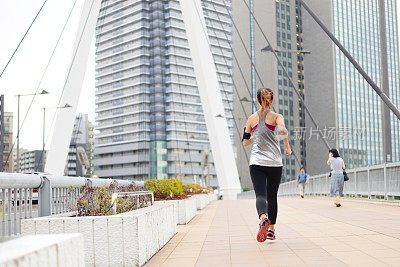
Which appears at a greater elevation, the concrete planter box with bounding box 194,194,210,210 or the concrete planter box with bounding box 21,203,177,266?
the concrete planter box with bounding box 21,203,177,266

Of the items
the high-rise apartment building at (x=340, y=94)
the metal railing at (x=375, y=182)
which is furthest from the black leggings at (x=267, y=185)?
the high-rise apartment building at (x=340, y=94)

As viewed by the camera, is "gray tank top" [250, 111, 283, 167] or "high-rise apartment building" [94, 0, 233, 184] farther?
"high-rise apartment building" [94, 0, 233, 184]

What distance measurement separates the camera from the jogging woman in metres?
7.67

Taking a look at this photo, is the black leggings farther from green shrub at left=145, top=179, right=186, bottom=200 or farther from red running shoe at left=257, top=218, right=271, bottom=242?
green shrub at left=145, top=179, right=186, bottom=200

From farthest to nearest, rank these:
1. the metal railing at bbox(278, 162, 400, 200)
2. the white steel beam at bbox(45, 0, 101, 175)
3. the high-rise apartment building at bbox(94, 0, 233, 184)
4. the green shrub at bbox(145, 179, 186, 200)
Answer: the high-rise apartment building at bbox(94, 0, 233, 184) < the white steel beam at bbox(45, 0, 101, 175) < the metal railing at bbox(278, 162, 400, 200) < the green shrub at bbox(145, 179, 186, 200)

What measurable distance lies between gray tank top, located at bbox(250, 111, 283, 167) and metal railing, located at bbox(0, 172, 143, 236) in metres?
2.69

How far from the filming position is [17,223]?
7.21 m

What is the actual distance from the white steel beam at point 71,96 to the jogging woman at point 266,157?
24779mm

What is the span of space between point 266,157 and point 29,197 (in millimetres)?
3282

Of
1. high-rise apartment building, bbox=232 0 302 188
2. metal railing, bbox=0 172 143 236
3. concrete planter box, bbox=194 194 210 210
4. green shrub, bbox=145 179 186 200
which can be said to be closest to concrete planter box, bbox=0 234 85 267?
metal railing, bbox=0 172 143 236

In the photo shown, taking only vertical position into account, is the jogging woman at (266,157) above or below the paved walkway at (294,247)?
above

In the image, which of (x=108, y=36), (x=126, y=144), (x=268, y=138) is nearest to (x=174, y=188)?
(x=268, y=138)

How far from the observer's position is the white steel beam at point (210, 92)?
3062cm

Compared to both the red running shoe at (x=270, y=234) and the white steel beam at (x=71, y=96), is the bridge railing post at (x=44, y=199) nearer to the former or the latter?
the red running shoe at (x=270, y=234)
